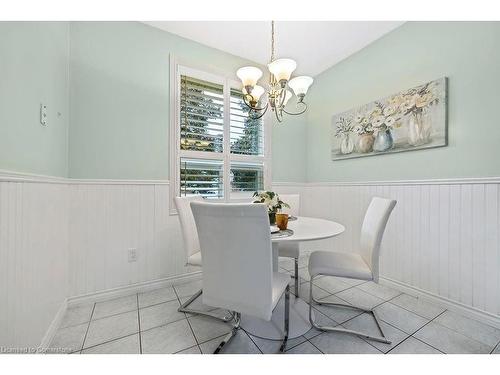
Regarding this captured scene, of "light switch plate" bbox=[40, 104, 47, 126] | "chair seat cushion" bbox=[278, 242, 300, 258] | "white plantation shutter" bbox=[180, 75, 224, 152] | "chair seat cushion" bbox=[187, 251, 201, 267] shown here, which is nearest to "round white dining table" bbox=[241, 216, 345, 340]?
"chair seat cushion" bbox=[278, 242, 300, 258]

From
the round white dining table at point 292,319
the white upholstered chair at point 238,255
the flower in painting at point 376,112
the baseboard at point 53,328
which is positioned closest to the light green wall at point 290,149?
the flower in painting at point 376,112

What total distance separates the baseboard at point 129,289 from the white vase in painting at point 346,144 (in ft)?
7.22

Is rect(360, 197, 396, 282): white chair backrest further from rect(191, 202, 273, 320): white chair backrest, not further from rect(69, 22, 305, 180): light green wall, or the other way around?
rect(69, 22, 305, 180): light green wall

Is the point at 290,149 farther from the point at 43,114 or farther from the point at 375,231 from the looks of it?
the point at 43,114

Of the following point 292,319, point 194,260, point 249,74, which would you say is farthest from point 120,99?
point 292,319

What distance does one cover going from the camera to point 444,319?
5.32 feet

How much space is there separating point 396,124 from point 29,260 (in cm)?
295

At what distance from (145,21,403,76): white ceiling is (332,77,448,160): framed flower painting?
711 millimetres

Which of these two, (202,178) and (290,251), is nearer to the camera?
(290,251)

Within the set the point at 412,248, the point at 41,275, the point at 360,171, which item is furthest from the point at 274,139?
the point at 41,275

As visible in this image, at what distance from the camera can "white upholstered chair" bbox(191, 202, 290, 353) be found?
38.6 inches

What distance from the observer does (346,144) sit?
2600 millimetres
